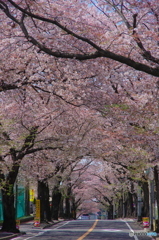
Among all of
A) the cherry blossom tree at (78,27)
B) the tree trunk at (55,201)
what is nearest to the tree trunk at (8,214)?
the cherry blossom tree at (78,27)

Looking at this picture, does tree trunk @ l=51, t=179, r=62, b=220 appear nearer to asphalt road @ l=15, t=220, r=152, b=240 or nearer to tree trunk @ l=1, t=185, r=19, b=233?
asphalt road @ l=15, t=220, r=152, b=240

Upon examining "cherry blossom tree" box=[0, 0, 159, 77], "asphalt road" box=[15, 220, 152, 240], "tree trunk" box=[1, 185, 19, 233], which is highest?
"cherry blossom tree" box=[0, 0, 159, 77]

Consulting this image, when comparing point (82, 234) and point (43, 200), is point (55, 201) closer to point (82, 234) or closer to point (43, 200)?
point (43, 200)

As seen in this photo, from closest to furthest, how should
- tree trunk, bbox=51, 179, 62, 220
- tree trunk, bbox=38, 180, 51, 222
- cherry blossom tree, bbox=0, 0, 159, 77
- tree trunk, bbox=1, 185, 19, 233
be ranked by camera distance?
cherry blossom tree, bbox=0, 0, 159, 77, tree trunk, bbox=1, 185, 19, 233, tree trunk, bbox=38, 180, 51, 222, tree trunk, bbox=51, 179, 62, 220

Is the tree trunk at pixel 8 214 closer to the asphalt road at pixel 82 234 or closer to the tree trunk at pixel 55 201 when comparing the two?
the asphalt road at pixel 82 234

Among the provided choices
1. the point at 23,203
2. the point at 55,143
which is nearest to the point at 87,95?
the point at 55,143

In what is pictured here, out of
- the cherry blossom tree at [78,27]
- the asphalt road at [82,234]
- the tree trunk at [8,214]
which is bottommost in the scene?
the asphalt road at [82,234]

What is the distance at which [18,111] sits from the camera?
68.1 feet

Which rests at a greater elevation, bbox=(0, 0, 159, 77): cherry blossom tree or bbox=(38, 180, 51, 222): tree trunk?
bbox=(0, 0, 159, 77): cherry blossom tree

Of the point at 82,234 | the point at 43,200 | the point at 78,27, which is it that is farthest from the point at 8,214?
the point at 78,27

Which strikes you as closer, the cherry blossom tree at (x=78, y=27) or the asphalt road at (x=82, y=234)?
the cherry blossom tree at (x=78, y=27)

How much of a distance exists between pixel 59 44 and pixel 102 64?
9.77ft

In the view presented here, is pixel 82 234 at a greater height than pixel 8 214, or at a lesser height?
lesser

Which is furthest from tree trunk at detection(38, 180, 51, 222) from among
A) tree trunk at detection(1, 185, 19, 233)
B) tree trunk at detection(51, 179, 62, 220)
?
tree trunk at detection(1, 185, 19, 233)
